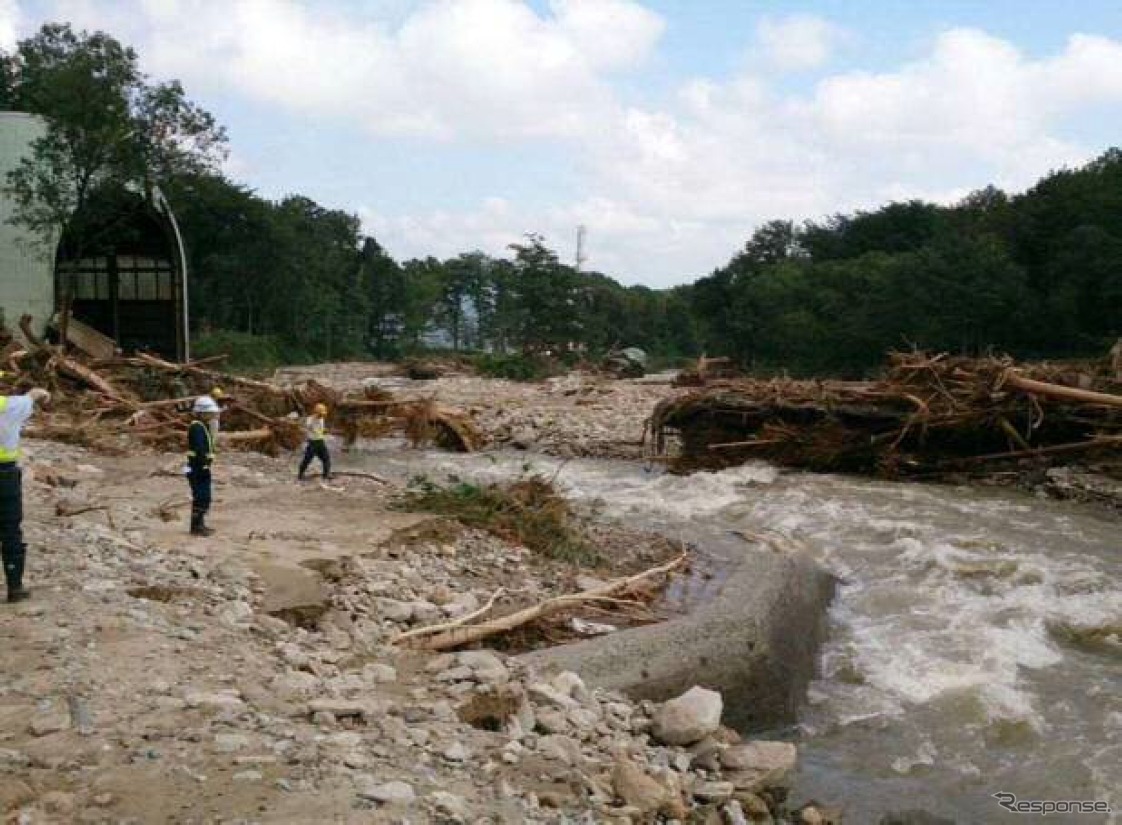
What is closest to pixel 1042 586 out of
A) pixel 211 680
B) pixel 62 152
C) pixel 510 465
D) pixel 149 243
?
pixel 211 680

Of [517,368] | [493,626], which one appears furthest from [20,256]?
[517,368]

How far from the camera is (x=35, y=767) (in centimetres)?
376

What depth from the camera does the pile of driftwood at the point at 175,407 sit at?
1517 centimetres

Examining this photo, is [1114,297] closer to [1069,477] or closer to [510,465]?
[1069,477]

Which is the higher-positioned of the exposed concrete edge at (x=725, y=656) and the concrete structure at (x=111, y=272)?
the concrete structure at (x=111, y=272)

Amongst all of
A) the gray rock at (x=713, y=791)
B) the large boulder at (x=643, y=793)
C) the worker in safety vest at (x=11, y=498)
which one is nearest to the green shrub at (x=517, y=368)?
the worker in safety vest at (x=11, y=498)

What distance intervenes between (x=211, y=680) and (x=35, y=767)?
3.67 ft

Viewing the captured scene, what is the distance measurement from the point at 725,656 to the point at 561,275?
4678cm

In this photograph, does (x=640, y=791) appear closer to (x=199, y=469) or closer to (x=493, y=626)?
(x=493, y=626)

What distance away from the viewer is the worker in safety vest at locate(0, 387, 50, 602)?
5.77 metres

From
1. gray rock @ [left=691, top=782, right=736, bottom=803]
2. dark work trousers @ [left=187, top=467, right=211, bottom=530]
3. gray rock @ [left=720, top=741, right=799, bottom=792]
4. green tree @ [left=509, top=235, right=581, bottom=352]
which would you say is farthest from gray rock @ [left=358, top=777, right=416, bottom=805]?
green tree @ [left=509, top=235, right=581, bottom=352]

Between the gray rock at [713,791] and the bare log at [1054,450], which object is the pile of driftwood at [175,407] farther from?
the gray rock at [713,791]

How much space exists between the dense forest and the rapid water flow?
818cm

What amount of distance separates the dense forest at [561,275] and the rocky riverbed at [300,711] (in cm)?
1612
